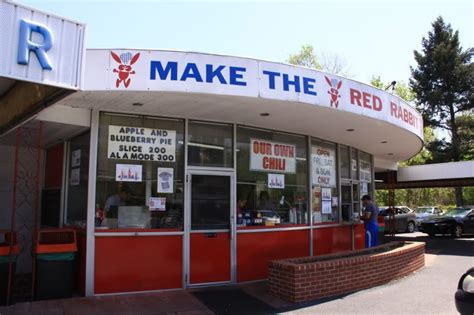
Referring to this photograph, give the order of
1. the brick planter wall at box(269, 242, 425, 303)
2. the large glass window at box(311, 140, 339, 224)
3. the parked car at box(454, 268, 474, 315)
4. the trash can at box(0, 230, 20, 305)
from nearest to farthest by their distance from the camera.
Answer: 1. the parked car at box(454, 268, 474, 315)
2. the trash can at box(0, 230, 20, 305)
3. the brick planter wall at box(269, 242, 425, 303)
4. the large glass window at box(311, 140, 339, 224)

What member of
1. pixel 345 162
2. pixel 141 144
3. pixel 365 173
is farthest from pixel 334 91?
pixel 365 173

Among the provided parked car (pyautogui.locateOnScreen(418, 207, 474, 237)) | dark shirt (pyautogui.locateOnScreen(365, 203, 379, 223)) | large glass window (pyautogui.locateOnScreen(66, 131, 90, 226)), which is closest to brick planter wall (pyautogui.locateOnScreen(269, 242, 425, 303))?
dark shirt (pyautogui.locateOnScreen(365, 203, 379, 223))

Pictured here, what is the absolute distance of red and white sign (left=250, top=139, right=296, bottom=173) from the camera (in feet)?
31.0

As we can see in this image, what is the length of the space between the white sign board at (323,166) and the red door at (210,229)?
268cm

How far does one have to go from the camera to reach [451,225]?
21.7 metres

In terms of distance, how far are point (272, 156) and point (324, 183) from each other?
6.61 ft

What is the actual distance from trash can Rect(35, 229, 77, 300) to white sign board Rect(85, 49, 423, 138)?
8.70 ft

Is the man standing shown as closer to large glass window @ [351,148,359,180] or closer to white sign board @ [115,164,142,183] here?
large glass window @ [351,148,359,180]

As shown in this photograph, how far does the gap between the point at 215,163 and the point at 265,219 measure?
1.64 m

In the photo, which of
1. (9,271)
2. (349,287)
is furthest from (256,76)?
(9,271)

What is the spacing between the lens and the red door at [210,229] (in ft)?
27.5

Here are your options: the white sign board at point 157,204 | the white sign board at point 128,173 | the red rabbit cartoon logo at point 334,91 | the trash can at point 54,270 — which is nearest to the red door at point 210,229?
the white sign board at point 157,204

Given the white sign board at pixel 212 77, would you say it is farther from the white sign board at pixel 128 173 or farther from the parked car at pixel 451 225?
the parked car at pixel 451 225

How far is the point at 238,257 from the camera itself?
880cm
